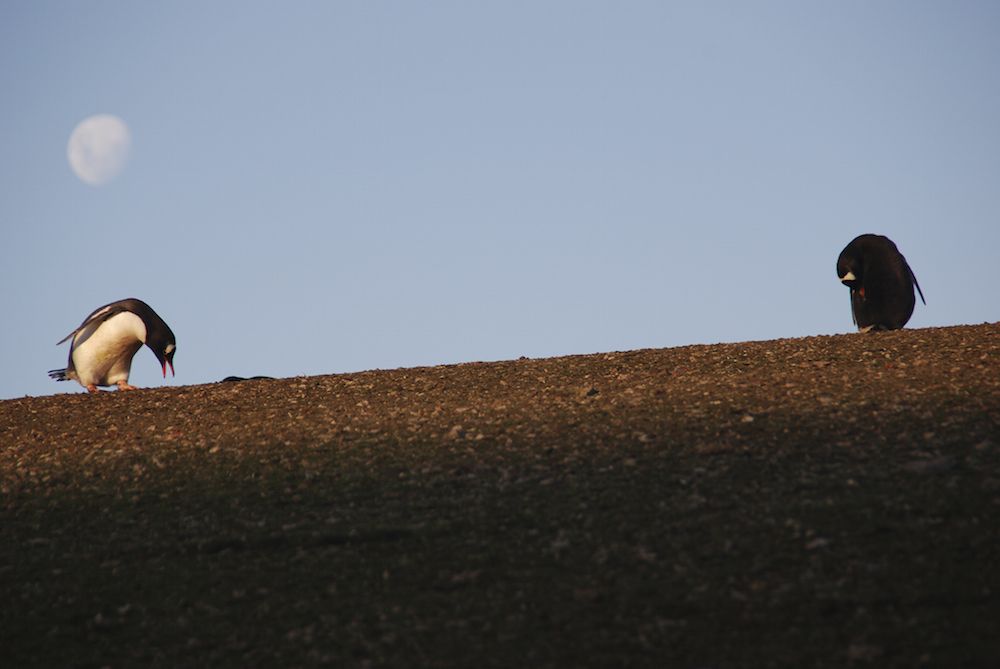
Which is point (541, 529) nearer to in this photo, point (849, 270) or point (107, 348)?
point (107, 348)

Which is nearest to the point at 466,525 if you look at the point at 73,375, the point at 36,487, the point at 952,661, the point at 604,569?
the point at 604,569

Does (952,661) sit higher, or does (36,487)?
(36,487)

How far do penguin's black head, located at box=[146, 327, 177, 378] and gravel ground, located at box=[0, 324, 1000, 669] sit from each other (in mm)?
4163

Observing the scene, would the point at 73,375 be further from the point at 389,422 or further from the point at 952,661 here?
the point at 952,661

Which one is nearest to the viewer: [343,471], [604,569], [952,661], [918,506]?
[952,661]

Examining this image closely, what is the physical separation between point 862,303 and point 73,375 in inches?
499

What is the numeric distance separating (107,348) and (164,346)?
0.84 m

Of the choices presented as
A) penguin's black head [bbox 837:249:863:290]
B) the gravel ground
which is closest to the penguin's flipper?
the gravel ground

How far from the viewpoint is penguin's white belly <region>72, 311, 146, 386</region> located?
17406 millimetres

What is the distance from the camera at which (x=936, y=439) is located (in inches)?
366

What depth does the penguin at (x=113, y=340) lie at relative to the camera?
57.2ft

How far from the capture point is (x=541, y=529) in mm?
8023

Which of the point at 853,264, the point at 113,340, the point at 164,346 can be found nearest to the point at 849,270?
the point at 853,264

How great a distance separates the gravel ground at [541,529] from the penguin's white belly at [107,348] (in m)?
3.95
